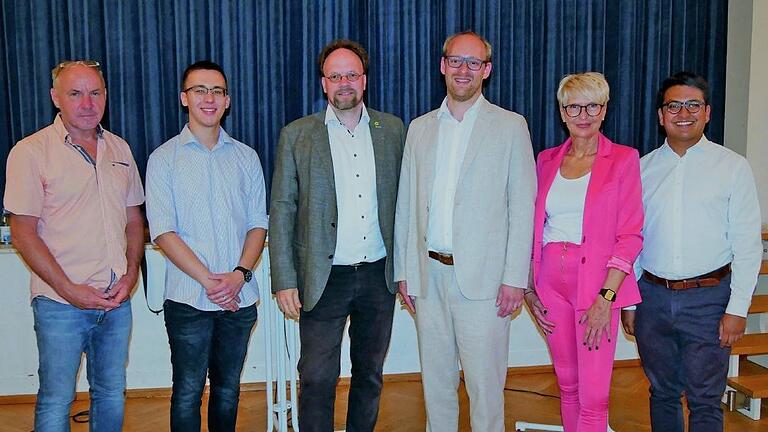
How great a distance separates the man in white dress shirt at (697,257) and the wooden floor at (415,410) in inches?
43.2

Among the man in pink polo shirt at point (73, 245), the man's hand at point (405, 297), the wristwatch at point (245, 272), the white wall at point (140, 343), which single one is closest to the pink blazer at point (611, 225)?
the man's hand at point (405, 297)

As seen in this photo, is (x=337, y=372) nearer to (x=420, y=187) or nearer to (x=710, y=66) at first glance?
(x=420, y=187)

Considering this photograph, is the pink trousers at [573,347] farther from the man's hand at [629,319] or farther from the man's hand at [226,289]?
the man's hand at [226,289]

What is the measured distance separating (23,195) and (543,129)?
3160 millimetres

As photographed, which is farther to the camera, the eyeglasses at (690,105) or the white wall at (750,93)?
the white wall at (750,93)

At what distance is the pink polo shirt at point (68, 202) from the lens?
7.91 feet

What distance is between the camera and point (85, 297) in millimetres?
2416

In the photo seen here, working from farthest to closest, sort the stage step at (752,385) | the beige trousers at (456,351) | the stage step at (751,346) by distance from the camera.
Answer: the stage step at (751,346) → the stage step at (752,385) → the beige trousers at (456,351)

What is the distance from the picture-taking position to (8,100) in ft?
13.0

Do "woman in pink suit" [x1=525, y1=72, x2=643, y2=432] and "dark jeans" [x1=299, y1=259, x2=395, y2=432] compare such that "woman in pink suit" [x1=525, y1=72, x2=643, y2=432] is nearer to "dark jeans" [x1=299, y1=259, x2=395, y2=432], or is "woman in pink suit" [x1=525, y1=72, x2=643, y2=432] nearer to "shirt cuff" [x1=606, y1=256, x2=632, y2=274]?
"shirt cuff" [x1=606, y1=256, x2=632, y2=274]

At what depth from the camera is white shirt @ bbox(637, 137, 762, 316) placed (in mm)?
2447

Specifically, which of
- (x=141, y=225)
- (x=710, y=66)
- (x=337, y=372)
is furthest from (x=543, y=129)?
(x=141, y=225)

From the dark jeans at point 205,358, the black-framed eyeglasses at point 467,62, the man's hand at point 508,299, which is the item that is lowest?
the dark jeans at point 205,358

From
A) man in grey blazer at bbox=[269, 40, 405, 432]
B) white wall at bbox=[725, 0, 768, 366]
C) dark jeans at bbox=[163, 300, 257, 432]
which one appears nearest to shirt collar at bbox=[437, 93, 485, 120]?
man in grey blazer at bbox=[269, 40, 405, 432]
